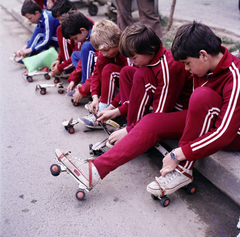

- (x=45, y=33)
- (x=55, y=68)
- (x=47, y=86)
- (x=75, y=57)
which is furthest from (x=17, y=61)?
(x=75, y=57)

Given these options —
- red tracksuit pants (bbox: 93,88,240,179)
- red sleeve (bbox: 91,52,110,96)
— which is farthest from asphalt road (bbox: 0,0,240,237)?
red sleeve (bbox: 91,52,110,96)

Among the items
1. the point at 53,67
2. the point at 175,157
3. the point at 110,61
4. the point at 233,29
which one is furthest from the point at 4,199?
the point at 233,29

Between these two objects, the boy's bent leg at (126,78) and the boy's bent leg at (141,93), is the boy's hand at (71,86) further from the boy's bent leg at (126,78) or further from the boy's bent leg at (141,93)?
the boy's bent leg at (141,93)

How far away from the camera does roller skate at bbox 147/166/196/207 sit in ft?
5.70

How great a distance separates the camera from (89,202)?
186 centimetres

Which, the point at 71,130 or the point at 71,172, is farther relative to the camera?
the point at 71,130

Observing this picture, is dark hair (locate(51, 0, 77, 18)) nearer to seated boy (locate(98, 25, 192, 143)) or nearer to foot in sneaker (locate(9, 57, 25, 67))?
foot in sneaker (locate(9, 57, 25, 67))

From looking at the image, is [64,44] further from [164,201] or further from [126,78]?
[164,201]

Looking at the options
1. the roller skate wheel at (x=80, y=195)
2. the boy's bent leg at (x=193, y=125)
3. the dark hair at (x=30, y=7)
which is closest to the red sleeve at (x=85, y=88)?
the roller skate wheel at (x=80, y=195)

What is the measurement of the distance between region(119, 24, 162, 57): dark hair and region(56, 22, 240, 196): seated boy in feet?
1.05

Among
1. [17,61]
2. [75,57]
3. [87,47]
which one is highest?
[87,47]

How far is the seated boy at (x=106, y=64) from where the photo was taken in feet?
8.23

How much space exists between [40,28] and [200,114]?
3.65 meters

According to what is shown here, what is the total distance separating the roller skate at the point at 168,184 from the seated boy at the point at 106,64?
3.40 ft
